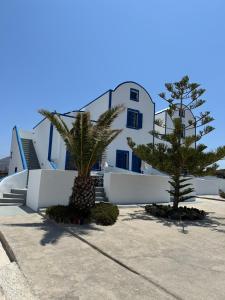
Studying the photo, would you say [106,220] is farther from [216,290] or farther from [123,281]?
[216,290]

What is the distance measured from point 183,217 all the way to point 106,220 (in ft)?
12.9

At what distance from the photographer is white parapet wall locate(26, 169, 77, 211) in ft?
37.5

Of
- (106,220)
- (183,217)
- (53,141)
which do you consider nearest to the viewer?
(106,220)

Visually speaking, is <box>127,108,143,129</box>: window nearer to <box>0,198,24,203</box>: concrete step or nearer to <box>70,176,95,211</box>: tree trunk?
<box>0,198,24,203</box>: concrete step

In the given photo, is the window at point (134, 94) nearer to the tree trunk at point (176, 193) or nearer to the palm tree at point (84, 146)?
the tree trunk at point (176, 193)

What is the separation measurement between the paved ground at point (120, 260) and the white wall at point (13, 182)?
3.96 metres

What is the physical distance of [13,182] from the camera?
44.4 ft

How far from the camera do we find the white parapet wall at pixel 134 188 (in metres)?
13.8

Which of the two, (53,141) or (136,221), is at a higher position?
(53,141)

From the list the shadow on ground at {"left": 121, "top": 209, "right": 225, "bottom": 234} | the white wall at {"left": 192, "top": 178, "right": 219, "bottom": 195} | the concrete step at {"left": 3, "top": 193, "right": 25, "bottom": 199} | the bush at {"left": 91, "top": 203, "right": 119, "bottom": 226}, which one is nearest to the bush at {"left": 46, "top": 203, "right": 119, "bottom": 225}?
the bush at {"left": 91, "top": 203, "right": 119, "bottom": 226}

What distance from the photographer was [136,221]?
10.1m

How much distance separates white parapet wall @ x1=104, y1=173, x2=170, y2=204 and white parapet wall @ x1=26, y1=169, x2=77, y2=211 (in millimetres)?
2413

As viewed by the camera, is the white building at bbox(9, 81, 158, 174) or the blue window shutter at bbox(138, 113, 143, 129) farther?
the blue window shutter at bbox(138, 113, 143, 129)

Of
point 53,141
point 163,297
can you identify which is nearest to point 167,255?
point 163,297
